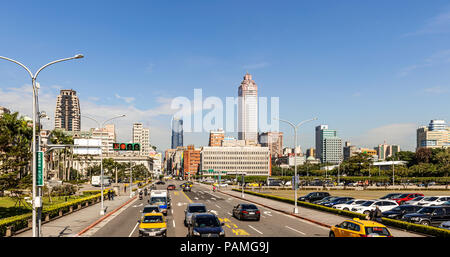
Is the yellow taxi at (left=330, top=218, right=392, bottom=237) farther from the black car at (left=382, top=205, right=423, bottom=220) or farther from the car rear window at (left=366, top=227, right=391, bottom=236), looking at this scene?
the black car at (left=382, top=205, right=423, bottom=220)

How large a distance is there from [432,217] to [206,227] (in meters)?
20.3

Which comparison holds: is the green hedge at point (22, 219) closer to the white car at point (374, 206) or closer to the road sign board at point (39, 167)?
the road sign board at point (39, 167)

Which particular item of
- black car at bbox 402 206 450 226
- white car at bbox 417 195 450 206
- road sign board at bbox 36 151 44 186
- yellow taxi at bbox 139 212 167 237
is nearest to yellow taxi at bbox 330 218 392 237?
yellow taxi at bbox 139 212 167 237

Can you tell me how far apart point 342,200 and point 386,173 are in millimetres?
93697

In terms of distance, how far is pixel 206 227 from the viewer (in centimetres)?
2139

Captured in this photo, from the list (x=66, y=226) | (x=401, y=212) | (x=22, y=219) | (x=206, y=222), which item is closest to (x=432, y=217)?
(x=401, y=212)

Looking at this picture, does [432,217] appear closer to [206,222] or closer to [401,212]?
[401,212]

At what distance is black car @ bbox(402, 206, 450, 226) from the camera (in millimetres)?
29422

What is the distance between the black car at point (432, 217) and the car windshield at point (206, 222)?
58.3 feet
